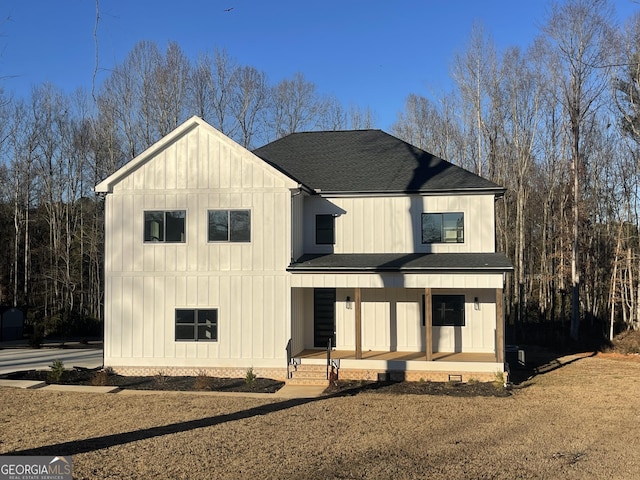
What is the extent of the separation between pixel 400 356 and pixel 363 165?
6800mm

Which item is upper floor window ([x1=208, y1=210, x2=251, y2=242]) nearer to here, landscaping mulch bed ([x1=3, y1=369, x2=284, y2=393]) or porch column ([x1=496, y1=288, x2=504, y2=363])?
landscaping mulch bed ([x1=3, y1=369, x2=284, y2=393])

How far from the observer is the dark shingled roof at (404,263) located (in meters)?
14.6

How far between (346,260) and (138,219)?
6.37m

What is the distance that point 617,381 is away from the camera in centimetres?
1508

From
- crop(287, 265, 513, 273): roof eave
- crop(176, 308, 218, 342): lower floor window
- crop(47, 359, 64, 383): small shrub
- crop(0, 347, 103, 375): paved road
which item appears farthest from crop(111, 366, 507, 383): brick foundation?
crop(287, 265, 513, 273): roof eave

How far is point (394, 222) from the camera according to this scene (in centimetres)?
1697

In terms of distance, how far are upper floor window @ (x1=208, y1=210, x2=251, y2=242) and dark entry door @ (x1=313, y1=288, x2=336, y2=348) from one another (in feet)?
10.8

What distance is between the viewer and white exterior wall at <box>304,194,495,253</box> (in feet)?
54.3

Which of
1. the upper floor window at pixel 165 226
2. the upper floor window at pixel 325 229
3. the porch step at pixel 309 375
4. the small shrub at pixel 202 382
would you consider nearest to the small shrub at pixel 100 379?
the small shrub at pixel 202 382

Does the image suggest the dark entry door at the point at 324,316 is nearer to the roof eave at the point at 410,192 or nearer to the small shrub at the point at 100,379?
the roof eave at the point at 410,192

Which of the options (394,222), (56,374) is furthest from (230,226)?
(56,374)

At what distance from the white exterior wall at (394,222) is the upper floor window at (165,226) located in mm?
3995

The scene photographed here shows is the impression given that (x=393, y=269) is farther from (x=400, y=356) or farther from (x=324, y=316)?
(x=324, y=316)

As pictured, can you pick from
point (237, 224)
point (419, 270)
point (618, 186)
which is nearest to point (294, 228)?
point (237, 224)
